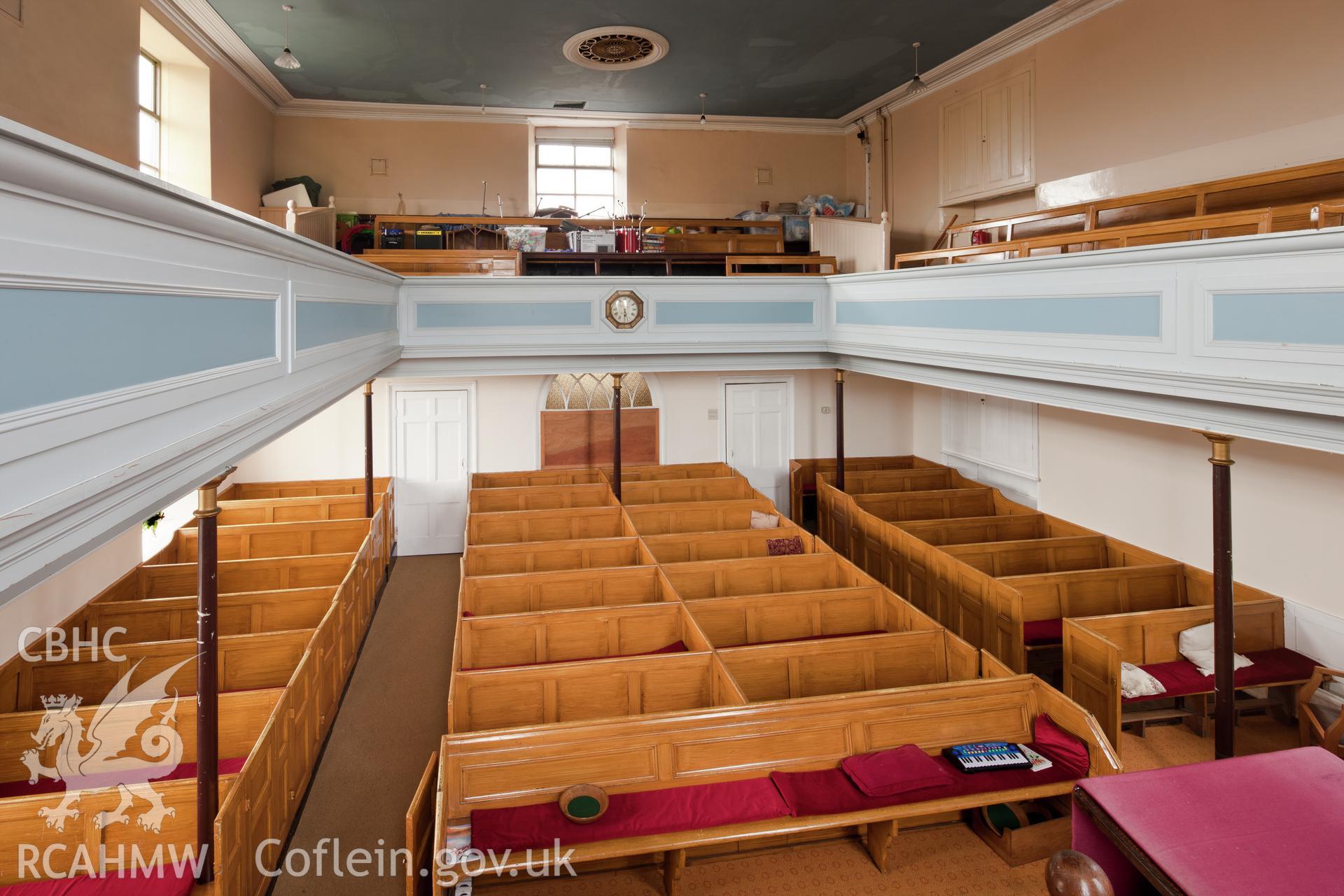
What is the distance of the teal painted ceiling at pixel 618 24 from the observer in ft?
28.3

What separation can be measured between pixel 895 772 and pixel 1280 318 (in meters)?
2.94

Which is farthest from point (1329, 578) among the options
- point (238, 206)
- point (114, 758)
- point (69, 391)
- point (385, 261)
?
point (238, 206)

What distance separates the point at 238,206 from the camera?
388 inches

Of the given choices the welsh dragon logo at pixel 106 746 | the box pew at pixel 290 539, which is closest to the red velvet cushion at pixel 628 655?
the welsh dragon logo at pixel 106 746

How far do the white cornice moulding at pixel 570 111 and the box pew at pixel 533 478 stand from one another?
570 centimetres

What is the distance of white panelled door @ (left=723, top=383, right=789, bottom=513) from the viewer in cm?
1202

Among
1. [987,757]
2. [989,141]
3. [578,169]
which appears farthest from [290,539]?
[989,141]

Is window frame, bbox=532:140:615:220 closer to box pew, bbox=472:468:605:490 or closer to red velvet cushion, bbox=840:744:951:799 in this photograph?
box pew, bbox=472:468:605:490

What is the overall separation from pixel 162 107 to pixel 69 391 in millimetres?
8998

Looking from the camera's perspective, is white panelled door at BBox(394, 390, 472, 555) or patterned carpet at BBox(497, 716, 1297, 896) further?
white panelled door at BBox(394, 390, 472, 555)

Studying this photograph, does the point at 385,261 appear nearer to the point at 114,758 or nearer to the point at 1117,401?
the point at 114,758

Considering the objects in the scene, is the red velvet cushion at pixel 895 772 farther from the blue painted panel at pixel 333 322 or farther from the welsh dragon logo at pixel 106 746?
the welsh dragon logo at pixel 106 746

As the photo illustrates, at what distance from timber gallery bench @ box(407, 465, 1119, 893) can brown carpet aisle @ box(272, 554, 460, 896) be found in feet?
2.57

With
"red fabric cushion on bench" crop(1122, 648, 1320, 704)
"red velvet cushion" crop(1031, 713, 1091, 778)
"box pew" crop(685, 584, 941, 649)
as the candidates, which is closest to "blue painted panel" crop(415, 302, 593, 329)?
"box pew" crop(685, 584, 941, 649)
